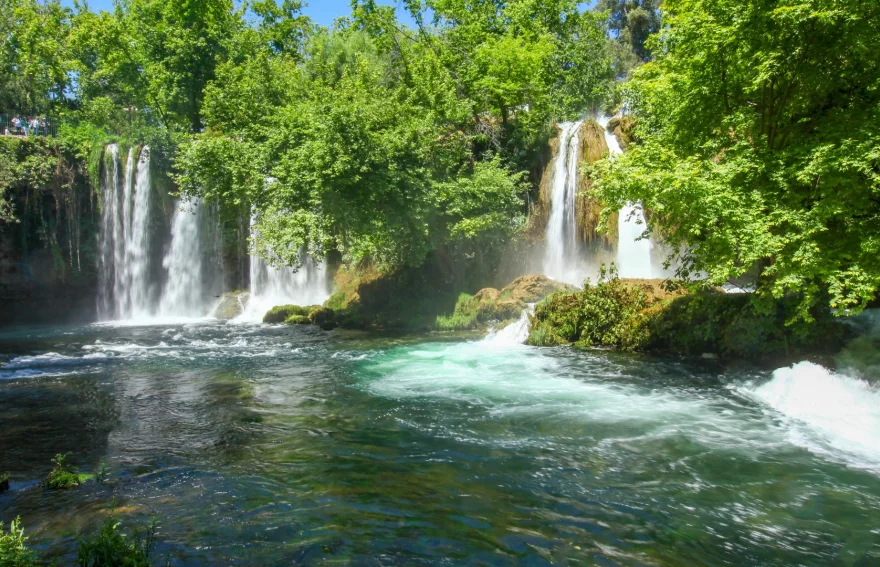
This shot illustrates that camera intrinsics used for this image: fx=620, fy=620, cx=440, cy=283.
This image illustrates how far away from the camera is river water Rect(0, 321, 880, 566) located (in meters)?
5.29

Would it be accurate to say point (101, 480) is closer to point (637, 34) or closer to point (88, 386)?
point (88, 386)

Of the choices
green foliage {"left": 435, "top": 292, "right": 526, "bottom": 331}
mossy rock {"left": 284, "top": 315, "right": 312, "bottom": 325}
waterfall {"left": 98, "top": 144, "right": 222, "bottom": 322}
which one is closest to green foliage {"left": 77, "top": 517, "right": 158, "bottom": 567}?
green foliage {"left": 435, "top": 292, "right": 526, "bottom": 331}

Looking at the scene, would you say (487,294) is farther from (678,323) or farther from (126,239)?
(126,239)

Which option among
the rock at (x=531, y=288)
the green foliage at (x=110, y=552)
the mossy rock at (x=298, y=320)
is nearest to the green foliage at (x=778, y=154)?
the rock at (x=531, y=288)

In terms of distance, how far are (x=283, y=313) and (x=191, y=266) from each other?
845 centimetres

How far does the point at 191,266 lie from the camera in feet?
97.9

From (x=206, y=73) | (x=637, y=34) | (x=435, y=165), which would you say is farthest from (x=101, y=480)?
(x=637, y=34)

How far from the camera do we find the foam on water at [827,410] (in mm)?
7562

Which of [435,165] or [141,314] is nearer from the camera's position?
[435,165]

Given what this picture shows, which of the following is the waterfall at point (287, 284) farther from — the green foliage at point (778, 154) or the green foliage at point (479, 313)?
the green foliage at point (778, 154)

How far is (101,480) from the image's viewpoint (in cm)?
661

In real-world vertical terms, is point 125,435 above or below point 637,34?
below

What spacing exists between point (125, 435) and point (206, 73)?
28924 mm

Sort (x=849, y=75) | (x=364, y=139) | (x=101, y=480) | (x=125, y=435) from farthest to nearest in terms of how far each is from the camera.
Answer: (x=364, y=139) < (x=849, y=75) < (x=125, y=435) < (x=101, y=480)
